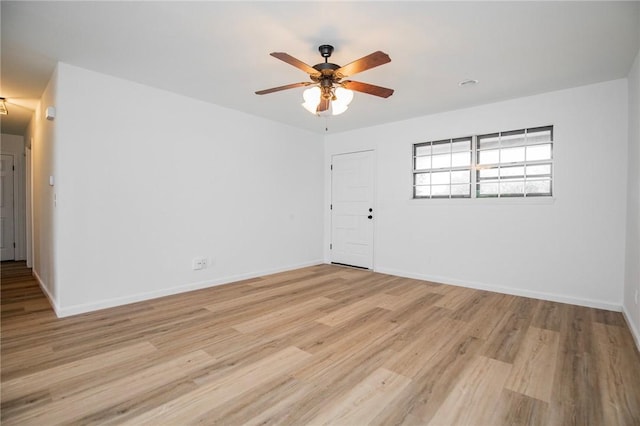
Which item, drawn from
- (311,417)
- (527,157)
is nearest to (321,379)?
(311,417)

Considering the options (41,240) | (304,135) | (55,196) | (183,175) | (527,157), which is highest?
(304,135)

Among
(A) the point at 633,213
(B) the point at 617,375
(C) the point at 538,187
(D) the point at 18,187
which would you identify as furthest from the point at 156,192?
(A) the point at 633,213

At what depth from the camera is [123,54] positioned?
2.85m

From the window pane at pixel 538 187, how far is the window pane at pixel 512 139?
0.54 m

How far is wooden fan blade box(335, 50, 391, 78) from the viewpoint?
84.1 inches

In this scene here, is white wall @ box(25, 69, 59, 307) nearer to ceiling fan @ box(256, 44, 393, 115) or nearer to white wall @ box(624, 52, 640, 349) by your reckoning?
ceiling fan @ box(256, 44, 393, 115)

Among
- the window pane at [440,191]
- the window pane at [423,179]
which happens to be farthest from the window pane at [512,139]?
the window pane at [423,179]

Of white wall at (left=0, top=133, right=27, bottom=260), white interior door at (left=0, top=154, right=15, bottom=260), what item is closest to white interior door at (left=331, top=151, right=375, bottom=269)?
white wall at (left=0, top=133, right=27, bottom=260)

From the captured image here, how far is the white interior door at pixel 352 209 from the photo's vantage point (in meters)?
5.46

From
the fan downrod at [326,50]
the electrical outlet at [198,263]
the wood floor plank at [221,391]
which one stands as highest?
the fan downrod at [326,50]

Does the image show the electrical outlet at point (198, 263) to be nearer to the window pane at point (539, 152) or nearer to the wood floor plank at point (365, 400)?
the wood floor plank at point (365, 400)

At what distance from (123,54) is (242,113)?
1.90m

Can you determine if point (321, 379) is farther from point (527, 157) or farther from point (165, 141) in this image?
point (527, 157)

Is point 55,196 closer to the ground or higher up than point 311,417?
higher up
